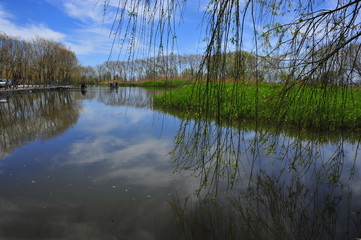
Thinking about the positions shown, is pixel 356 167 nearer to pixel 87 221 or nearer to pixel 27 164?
pixel 87 221

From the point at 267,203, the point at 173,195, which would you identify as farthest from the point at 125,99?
the point at 267,203

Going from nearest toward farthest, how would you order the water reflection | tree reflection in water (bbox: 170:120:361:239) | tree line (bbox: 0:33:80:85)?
tree reflection in water (bbox: 170:120:361:239)
the water reflection
tree line (bbox: 0:33:80:85)

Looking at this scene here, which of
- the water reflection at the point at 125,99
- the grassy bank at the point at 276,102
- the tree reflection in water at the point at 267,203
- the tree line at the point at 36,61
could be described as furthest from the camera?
the tree line at the point at 36,61

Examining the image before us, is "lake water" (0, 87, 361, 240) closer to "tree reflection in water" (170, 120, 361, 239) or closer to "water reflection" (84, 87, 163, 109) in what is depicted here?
"tree reflection in water" (170, 120, 361, 239)

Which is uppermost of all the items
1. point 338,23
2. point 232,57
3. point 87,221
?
point 338,23

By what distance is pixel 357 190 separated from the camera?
373 cm

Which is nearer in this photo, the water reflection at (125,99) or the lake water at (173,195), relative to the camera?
the lake water at (173,195)

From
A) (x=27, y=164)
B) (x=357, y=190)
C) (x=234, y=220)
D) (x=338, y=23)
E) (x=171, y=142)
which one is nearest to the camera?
(x=338, y=23)

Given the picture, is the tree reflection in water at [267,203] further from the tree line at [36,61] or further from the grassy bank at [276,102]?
the tree line at [36,61]

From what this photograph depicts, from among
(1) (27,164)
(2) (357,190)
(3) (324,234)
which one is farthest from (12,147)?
(2) (357,190)

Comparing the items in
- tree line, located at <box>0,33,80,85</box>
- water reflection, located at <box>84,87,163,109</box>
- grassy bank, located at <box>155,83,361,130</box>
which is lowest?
water reflection, located at <box>84,87,163,109</box>

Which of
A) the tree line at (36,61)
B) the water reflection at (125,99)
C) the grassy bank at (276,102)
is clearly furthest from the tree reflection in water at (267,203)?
the tree line at (36,61)

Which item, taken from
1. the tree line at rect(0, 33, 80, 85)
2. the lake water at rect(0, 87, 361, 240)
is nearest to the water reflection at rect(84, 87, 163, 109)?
the lake water at rect(0, 87, 361, 240)

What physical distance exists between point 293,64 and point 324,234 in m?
1.85
